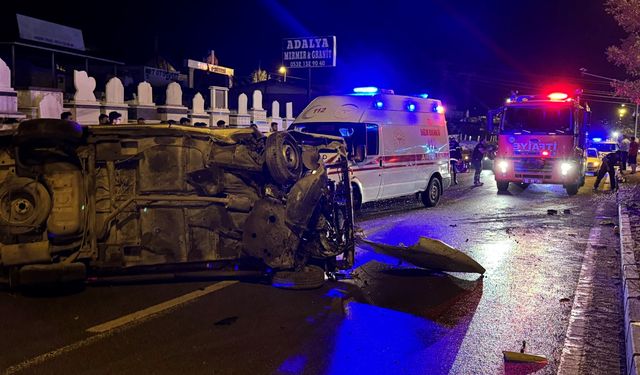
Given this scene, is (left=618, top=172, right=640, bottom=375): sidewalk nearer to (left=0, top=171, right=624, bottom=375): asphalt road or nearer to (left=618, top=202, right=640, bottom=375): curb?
(left=618, top=202, right=640, bottom=375): curb

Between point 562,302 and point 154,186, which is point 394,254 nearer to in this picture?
point 562,302

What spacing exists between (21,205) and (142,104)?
994 cm

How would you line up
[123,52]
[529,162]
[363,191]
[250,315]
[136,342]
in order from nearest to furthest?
[136,342] < [250,315] < [363,191] < [529,162] < [123,52]

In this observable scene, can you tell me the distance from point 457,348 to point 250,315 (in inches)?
78.0

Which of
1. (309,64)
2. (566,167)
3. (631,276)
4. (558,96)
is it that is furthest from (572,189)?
(631,276)

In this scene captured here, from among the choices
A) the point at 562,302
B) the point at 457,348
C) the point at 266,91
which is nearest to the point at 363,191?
the point at 562,302

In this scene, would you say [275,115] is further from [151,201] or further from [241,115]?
[151,201]

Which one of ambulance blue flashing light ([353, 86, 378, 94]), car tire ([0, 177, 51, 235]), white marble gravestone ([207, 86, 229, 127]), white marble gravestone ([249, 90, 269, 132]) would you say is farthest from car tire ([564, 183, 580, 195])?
car tire ([0, 177, 51, 235])

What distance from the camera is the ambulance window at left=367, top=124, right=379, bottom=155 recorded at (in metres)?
11.6

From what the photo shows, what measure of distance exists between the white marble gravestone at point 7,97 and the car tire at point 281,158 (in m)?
7.43

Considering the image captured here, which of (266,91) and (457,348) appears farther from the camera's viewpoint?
(266,91)

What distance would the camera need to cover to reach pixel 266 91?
1296 inches

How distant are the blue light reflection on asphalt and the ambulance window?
6144mm

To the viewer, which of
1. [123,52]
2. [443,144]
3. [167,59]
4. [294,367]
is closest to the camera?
[294,367]
